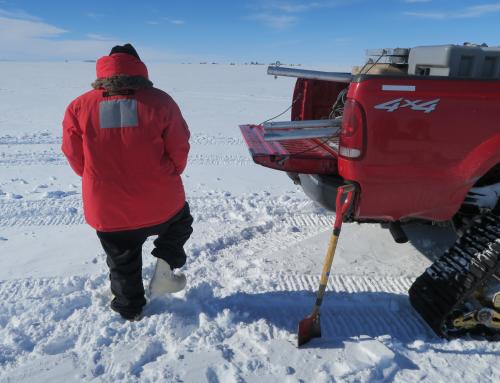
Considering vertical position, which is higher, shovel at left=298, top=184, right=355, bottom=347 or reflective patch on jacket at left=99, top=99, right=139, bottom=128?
reflective patch on jacket at left=99, top=99, right=139, bottom=128

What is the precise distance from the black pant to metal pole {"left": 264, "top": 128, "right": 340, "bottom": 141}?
80cm

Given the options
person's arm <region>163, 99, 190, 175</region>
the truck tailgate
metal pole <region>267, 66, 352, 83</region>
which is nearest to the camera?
person's arm <region>163, 99, 190, 175</region>

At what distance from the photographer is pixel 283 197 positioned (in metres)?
5.06

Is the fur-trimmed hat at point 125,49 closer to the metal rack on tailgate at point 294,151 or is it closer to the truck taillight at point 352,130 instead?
the metal rack on tailgate at point 294,151

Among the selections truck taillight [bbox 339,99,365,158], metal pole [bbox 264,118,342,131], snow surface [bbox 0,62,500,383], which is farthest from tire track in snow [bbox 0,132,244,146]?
truck taillight [bbox 339,99,365,158]

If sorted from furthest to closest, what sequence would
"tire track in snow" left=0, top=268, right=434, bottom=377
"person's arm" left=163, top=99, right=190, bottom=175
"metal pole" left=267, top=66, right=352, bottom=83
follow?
"metal pole" left=267, top=66, right=352, bottom=83, "tire track in snow" left=0, top=268, right=434, bottom=377, "person's arm" left=163, top=99, right=190, bottom=175

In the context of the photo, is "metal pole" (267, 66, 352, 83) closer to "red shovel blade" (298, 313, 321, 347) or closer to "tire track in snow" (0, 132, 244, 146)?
"red shovel blade" (298, 313, 321, 347)

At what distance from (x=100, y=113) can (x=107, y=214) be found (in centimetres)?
60

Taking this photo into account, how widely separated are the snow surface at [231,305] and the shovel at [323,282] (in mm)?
67

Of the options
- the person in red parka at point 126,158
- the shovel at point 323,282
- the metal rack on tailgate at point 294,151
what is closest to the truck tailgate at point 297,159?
the metal rack on tailgate at point 294,151

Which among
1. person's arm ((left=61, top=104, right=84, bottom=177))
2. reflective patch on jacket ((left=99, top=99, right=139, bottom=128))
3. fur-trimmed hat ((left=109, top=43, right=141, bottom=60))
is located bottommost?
person's arm ((left=61, top=104, right=84, bottom=177))

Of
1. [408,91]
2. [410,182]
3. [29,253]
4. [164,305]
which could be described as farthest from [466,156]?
[29,253]

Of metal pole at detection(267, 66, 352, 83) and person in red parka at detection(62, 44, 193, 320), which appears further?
metal pole at detection(267, 66, 352, 83)

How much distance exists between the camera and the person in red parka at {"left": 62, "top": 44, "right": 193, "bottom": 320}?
2.28 metres
